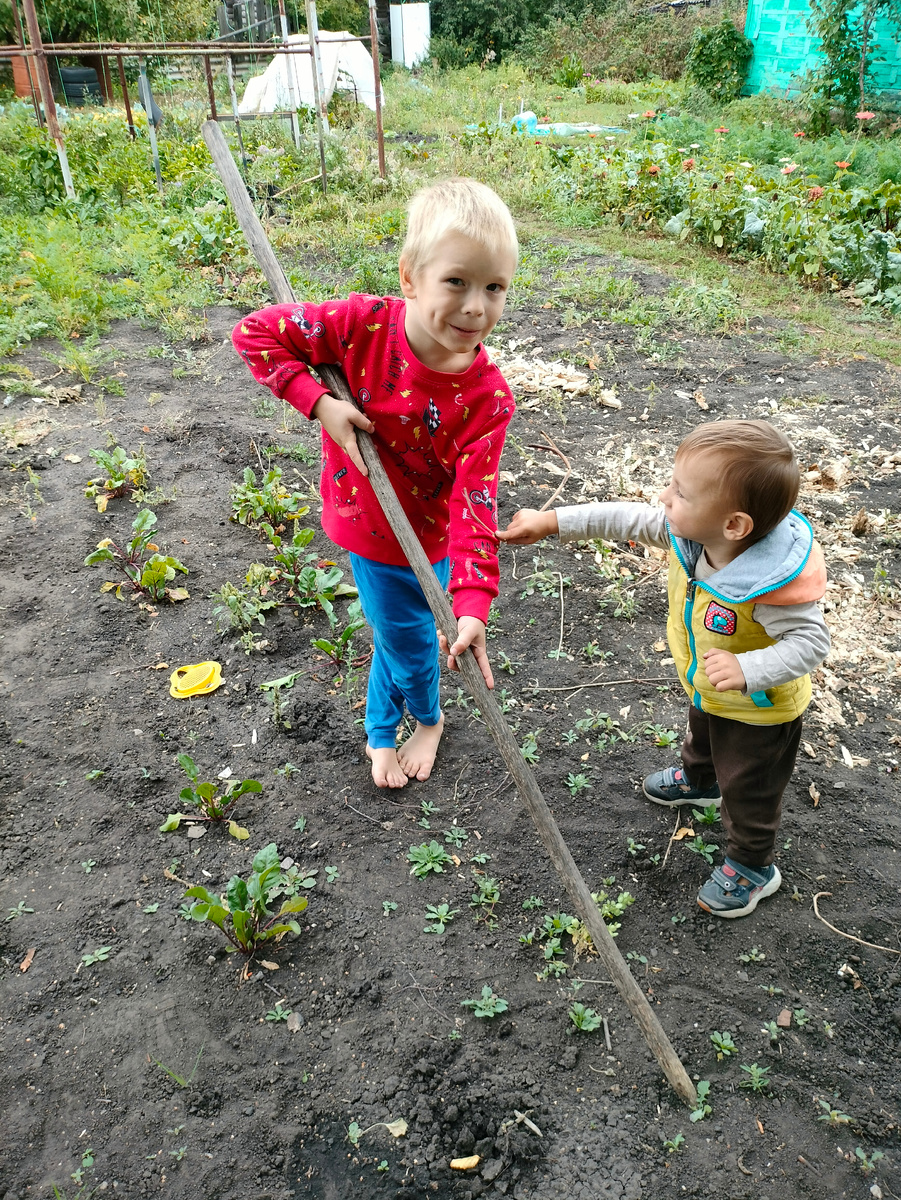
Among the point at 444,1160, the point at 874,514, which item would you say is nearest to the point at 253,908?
the point at 444,1160

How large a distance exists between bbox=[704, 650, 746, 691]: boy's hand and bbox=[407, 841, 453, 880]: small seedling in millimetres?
1085

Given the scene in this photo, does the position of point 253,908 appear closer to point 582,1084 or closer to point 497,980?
point 497,980

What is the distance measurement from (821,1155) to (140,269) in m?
7.36

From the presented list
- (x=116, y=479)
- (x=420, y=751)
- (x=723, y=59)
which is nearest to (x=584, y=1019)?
(x=420, y=751)

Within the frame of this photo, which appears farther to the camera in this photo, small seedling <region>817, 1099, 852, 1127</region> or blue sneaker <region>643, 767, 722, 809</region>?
blue sneaker <region>643, 767, 722, 809</region>

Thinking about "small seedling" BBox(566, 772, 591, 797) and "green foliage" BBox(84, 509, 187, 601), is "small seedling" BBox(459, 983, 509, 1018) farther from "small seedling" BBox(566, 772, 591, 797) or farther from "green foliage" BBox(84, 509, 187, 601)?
"green foliage" BBox(84, 509, 187, 601)

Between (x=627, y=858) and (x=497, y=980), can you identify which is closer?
(x=497, y=980)

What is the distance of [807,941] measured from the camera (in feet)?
7.42

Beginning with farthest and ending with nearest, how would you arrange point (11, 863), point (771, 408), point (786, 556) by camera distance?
point (771, 408)
point (11, 863)
point (786, 556)

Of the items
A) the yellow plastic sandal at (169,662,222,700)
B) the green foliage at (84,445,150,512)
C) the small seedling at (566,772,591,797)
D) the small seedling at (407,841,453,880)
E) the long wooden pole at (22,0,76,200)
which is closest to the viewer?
the small seedling at (407,841,453,880)

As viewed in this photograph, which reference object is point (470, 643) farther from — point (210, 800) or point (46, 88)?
point (46, 88)

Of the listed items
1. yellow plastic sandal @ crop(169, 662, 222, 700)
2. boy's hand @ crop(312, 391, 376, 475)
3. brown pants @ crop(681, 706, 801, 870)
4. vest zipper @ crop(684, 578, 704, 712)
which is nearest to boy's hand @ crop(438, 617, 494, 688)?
boy's hand @ crop(312, 391, 376, 475)

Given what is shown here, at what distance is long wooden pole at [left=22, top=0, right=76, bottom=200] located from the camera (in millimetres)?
7227

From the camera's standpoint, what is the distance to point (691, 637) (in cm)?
208
